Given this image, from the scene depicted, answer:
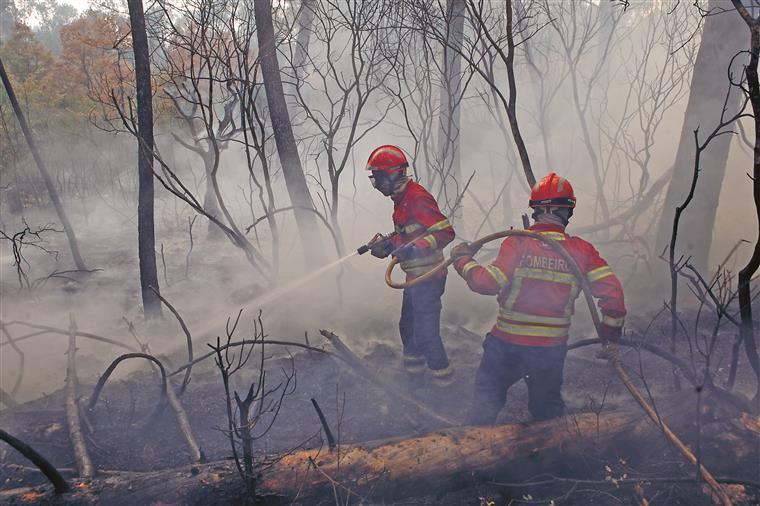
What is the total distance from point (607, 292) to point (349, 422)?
2210 millimetres

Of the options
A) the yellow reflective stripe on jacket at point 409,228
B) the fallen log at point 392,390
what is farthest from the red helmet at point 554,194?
the fallen log at point 392,390

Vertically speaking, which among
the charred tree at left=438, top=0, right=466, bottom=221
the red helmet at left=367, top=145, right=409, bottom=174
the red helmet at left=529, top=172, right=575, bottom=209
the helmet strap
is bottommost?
the helmet strap

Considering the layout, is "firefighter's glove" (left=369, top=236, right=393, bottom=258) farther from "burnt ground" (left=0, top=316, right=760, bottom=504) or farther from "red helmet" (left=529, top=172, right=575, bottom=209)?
"red helmet" (left=529, top=172, right=575, bottom=209)

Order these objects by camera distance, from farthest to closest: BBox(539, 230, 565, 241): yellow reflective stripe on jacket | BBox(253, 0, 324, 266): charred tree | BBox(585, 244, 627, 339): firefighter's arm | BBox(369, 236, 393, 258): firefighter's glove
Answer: BBox(253, 0, 324, 266): charred tree
BBox(369, 236, 393, 258): firefighter's glove
BBox(539, 230, 565, 241): yellow reflective stripe on jacket
BBox(585, 244, 627, 339): firefighter's arm

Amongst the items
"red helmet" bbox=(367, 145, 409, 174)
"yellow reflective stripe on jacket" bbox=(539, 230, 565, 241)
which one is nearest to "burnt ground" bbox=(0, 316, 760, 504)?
"yellow reflective stripe on jacket" bbox=(539, 230, 565, 241)

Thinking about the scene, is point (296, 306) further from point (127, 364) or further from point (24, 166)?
point (24, 166)

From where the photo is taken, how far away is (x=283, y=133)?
277 inches

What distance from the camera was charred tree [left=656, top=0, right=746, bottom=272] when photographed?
5.61m

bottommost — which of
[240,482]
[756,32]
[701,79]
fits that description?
[240,482]

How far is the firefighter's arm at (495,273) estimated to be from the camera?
304cm

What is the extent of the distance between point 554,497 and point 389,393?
4.73ft

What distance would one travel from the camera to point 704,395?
3.21 metres

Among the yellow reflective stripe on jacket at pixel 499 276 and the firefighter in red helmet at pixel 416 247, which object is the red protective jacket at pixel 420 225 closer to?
the firefighter in red helmet at pixel 416 247

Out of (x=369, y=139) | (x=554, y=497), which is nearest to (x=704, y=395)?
(x=554, y=497)
